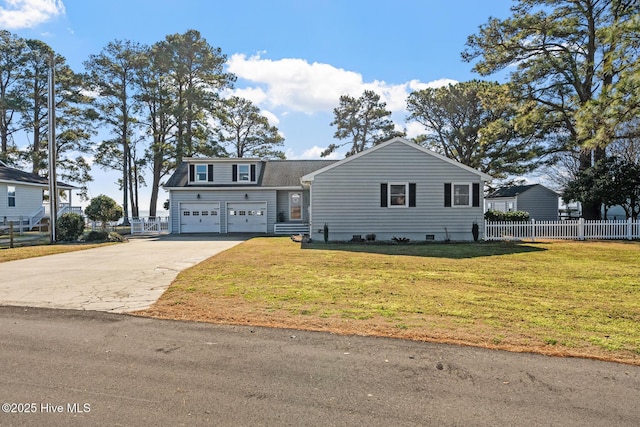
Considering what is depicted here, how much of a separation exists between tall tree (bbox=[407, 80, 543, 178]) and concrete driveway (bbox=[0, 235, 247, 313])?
21835 millimetres

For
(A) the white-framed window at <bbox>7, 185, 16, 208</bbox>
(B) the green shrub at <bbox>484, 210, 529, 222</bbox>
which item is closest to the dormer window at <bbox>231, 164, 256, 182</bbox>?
(A) the white-framed window at <bbox>7, 185, 16, 208</bbox>

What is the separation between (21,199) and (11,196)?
718mm

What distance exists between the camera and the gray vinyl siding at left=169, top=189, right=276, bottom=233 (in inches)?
923

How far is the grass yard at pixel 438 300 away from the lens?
433 centimetres

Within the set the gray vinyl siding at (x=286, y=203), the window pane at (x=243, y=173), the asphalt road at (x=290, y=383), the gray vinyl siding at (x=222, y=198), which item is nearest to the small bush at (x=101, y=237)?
the gray vinyl siding at (x=222, y=198)

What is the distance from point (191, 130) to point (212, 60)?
6673 mm

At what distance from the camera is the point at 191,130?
1318 inches

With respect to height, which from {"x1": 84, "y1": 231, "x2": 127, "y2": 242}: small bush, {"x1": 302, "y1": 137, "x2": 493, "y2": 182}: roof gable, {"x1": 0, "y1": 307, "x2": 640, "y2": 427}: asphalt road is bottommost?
{"x1": 0, "y1": 307, "x2": 640, "y2": 427}: asphalt road

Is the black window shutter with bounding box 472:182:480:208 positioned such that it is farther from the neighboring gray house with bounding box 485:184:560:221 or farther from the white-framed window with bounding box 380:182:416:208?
the neighboring gray house with bounding box 485:184:560:221

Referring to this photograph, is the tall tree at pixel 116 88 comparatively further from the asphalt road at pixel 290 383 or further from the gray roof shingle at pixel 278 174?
the asphalt road at pixel 290 383

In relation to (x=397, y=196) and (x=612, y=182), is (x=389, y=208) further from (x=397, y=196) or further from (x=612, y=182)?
(x=612, y=182)

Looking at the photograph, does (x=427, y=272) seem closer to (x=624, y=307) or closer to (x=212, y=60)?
(x=624, y=307)

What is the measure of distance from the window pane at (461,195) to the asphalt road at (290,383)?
14250 millimetres

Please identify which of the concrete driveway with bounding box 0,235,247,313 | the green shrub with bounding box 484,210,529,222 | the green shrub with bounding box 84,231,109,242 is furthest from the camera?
the green shrub with bounding box 484,210,529,222
